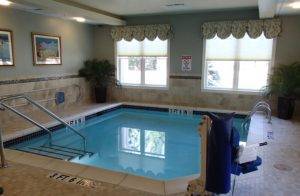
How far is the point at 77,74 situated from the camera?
7738 millimetres

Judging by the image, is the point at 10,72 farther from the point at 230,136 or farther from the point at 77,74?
the point at 230,136

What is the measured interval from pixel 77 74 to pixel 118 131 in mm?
2705

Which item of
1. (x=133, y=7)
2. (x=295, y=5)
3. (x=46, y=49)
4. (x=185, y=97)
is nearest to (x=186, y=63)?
(x=185, y=97)

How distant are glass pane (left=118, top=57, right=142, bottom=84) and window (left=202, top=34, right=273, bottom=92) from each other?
2125 millimetres

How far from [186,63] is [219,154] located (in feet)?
17.7

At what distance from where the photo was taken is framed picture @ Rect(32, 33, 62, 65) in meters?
6.29

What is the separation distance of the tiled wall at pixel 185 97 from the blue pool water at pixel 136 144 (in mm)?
598

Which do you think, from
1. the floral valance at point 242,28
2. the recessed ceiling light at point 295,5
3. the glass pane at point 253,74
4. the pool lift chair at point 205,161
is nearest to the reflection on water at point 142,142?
the pool lift chair at point 205,161

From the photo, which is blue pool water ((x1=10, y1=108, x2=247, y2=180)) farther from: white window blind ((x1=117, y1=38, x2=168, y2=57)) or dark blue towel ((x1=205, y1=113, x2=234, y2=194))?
white window blind ((x1=117, y1=38, x2=168, y2=57))

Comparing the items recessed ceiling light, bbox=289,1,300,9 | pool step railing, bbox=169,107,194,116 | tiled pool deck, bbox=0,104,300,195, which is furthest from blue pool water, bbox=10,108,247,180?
recessed ceiling light, bbox=289,1,300,9

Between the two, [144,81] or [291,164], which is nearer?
[291,164]

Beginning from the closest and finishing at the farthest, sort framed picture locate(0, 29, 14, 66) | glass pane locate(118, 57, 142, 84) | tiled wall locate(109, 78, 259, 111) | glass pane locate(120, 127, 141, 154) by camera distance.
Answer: glass pane locate(120, 127, 141, 154), framed picture locate(0, 29, 14, 66), tiled wall locate(109, 78, 259, 111), glass pane locate(118, 57, 142, 84)

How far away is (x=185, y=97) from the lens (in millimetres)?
7465

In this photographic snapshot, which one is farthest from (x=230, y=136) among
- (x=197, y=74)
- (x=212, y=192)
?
(x=197, y=74)
